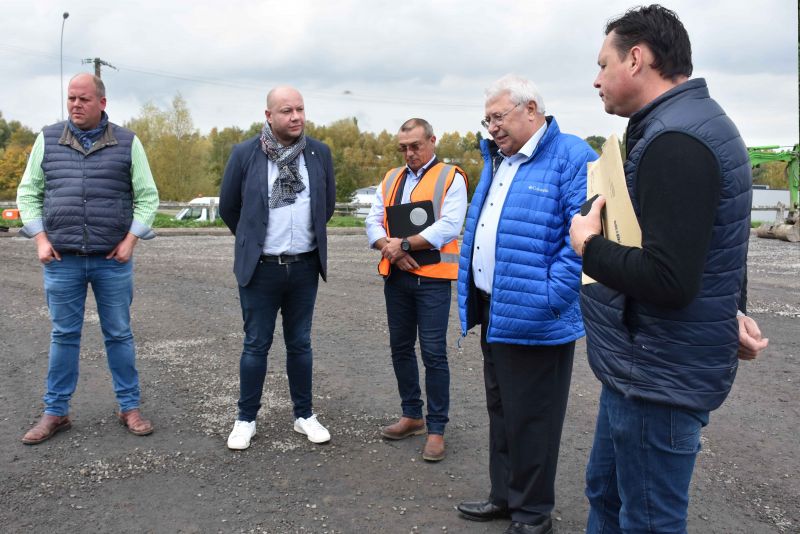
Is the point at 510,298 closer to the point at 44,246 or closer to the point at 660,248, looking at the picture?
the point at 660,248

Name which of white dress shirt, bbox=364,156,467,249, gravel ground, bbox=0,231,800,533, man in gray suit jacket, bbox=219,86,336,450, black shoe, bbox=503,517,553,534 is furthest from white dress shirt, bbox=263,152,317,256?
black shoe, bbox=503,517,553,534

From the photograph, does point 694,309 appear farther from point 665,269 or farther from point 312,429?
point 312,429

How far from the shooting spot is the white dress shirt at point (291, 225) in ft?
14.6

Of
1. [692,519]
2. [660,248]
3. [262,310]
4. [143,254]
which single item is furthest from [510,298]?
[143,254]

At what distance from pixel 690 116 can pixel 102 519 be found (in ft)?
10.7

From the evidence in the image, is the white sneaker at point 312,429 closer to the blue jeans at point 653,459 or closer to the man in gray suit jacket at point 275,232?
the man in gray suit jacket at point 275,232

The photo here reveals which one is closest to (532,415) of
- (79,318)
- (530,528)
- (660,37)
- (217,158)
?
(530,528)

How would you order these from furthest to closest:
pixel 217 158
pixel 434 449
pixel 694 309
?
pixel 217 158 → pixel 434 449 → pixel 694 309

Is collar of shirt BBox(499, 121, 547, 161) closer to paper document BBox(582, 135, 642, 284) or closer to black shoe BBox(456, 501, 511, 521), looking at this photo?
paper document BBox(582, 135, 642, 284)

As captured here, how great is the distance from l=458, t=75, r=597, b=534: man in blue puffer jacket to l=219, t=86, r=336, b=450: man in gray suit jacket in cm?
141

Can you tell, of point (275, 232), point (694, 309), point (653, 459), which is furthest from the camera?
point (275, 232)

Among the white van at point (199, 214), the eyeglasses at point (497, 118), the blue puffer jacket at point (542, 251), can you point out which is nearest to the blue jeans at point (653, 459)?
the blue puffer jacket at point (542, 251)

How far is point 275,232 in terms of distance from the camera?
4.46 meters

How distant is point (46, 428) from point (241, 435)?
1.29 meters
